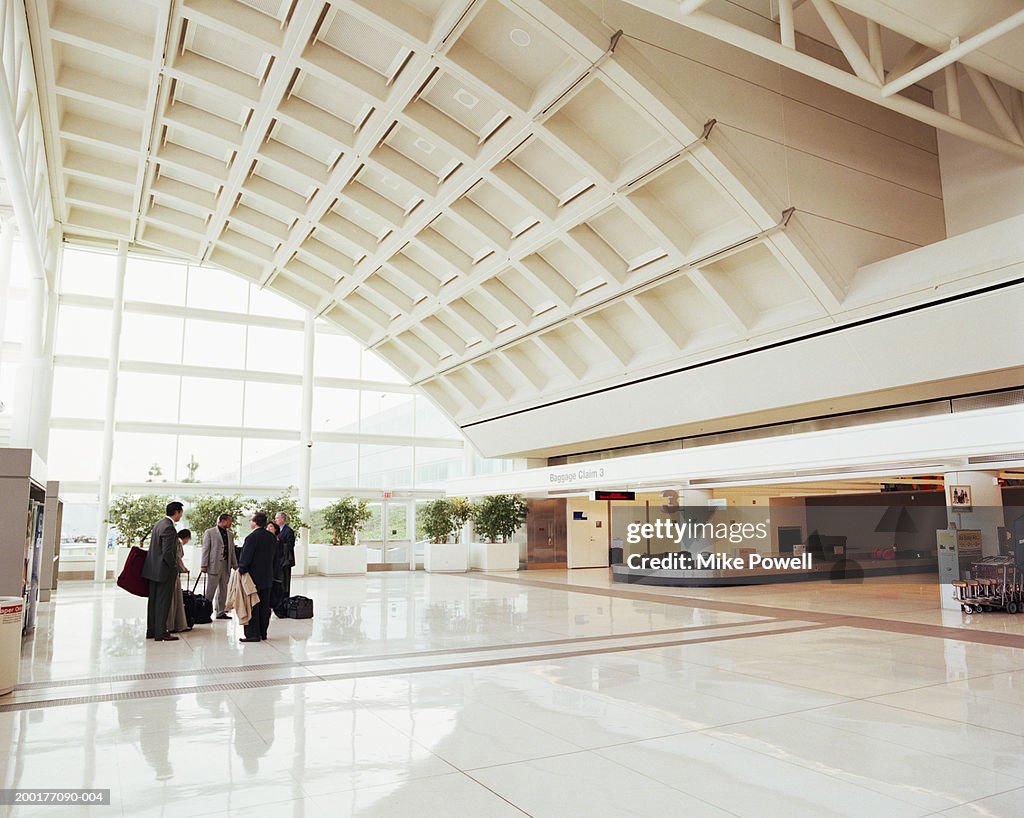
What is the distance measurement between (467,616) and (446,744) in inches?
312

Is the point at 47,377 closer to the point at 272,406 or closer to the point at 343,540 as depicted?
the point at 272,406

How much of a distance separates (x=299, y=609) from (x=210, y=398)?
48.4ft

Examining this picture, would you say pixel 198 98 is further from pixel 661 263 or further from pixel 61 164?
pixel 661 263

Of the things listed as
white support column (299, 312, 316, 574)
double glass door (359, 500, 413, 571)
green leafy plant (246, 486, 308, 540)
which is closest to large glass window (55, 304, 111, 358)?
white support column (299, 312, 316, 574)

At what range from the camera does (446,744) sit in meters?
5.34

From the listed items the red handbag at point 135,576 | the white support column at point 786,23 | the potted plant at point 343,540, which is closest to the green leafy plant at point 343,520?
the potted plant at point 343,540

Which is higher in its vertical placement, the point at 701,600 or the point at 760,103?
the point at 760,103

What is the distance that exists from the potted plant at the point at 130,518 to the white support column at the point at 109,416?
0.27 meters

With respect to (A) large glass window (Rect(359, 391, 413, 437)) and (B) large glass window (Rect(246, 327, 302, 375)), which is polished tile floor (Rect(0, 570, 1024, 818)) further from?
(A) large glass window (Rect(359, 391, 413, 437))

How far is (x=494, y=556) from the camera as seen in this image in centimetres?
2669

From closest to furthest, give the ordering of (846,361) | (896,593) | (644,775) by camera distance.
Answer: (644,775), (846,361), (896,593)

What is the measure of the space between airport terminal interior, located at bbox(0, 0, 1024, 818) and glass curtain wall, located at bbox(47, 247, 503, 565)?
0.47ft

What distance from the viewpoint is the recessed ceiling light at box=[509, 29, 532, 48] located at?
12.2m

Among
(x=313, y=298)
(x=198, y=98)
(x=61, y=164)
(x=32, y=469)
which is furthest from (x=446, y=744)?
(x=313, y=298)
